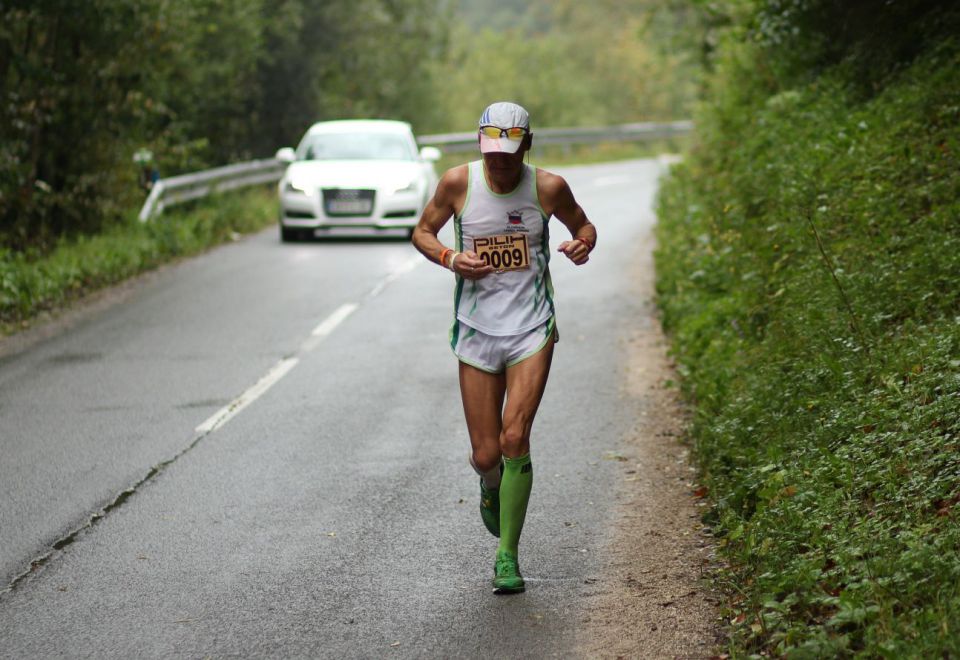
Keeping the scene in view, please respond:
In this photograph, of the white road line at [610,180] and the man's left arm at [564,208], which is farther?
the white road line at [610,180]

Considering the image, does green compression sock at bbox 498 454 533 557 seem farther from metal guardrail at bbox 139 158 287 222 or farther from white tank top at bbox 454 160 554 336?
metal guardrail at bbox 139 158 287 222

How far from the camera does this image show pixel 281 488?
26.9ft

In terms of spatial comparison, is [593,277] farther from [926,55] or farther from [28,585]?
[28,585]

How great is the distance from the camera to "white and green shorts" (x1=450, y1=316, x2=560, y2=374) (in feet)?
21.1

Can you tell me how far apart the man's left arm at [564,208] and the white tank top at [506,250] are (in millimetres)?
39

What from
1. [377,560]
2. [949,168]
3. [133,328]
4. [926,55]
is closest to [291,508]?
[377,560]

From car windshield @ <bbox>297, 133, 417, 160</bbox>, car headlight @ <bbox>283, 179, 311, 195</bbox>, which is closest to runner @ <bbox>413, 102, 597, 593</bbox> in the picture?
car headlight @ <bbox>283, 179, 311, 195</bbox>

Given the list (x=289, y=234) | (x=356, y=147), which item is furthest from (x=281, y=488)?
(x=356, y=147)

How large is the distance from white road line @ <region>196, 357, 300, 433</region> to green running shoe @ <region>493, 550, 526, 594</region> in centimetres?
385

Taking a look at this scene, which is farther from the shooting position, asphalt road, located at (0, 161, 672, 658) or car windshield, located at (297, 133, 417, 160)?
car windshield, located at (297, 133, 417, 160)

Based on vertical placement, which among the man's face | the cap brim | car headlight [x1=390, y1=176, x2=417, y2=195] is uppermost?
the cap brim

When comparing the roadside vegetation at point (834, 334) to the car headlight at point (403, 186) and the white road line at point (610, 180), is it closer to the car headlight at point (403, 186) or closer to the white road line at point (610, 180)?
the car headlight at point (403, 186)

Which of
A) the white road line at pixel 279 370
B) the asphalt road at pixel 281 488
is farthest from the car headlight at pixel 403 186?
the asphalt road at pixel 281 488

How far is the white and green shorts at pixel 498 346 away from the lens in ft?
21.1
